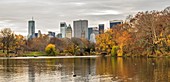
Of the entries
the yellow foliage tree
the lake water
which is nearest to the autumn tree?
the yellow foliage tree

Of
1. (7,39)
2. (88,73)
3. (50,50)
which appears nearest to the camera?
(88,73)

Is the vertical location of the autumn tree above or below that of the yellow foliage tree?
above

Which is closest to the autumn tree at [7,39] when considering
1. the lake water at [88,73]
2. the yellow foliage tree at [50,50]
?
the yellow foliage tree at [50,50]

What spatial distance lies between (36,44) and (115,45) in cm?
5439

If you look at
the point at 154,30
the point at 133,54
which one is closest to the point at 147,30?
the point at 154,30

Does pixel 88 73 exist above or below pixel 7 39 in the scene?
below

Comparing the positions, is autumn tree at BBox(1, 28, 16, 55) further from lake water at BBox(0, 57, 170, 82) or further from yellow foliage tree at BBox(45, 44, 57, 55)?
lake water at BBox(0, 57, 170, 82)

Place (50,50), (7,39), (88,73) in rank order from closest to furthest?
(88,73), (7,39), (50,50)

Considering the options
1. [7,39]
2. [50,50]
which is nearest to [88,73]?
[7,39]

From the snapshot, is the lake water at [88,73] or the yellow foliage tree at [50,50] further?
the yellow foliage tree at [50,50]

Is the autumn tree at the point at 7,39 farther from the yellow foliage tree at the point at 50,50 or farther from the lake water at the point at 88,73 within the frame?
the lake water at the point at 88,73

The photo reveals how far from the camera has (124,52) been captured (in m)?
104

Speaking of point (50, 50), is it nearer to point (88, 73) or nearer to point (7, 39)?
point (7, 39)

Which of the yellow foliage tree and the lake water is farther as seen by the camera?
the yellow foliage tree
